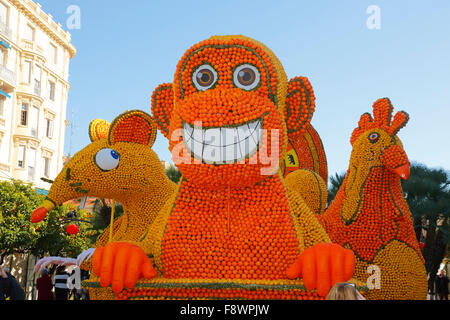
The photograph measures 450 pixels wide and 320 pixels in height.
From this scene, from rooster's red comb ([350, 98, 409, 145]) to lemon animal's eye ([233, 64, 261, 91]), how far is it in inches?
123

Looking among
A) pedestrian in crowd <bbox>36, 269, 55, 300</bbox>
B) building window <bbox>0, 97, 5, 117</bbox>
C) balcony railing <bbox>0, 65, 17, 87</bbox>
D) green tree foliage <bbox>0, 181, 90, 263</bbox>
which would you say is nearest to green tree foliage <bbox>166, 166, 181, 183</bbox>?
pedestrian in crowd <bbox>36, 269, 55, 300</bbox>

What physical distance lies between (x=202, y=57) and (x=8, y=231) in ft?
45.5

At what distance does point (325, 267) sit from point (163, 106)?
2165 mm

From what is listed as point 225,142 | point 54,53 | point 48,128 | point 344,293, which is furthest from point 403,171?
point 54,53

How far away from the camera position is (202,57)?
386 centimetres

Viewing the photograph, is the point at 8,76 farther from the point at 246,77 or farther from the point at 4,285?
the point at 246,77

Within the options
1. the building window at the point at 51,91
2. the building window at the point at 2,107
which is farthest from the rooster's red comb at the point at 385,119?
the building window at the point at 51,91

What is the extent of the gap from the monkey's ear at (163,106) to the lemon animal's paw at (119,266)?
1279 millimetres

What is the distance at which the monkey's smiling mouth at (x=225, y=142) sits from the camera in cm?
354

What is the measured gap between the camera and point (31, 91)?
26.6 m

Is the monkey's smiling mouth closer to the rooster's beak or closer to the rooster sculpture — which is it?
the rooster sculpture

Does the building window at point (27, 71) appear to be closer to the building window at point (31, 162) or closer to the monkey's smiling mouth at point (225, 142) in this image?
the building window at point (31, 162)
